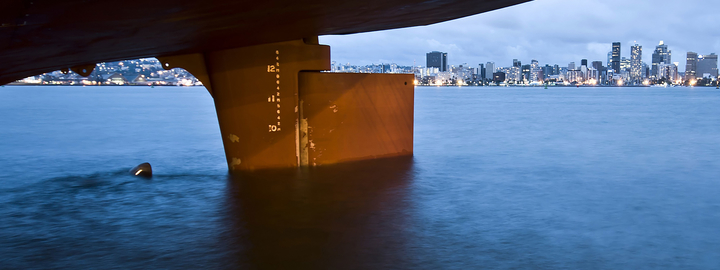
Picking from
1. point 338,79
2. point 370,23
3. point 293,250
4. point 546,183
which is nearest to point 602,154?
point 546,183

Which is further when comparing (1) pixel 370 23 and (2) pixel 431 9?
(1) pixel 370 23

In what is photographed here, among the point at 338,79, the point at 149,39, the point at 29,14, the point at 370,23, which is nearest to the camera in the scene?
the point at 29,14

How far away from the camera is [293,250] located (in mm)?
7457

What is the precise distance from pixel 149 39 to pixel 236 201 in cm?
341

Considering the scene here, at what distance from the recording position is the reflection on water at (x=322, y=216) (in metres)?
7.24

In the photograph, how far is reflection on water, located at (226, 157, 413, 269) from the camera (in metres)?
7.24

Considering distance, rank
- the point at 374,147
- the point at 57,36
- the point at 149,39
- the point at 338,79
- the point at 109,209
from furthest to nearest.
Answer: the point at 374,147 < the point at 338,79 < the point at 109,209 < the point at 149,39 < the point at 57,36

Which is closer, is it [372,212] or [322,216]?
[322,216]

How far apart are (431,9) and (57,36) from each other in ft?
18.6

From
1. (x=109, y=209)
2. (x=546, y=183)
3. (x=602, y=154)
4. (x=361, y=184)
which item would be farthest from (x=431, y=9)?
(x=602, y=154)

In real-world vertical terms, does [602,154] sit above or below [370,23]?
below

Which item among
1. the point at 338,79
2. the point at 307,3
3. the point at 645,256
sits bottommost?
the point at 645,256

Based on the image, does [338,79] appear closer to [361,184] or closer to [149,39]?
[361,184]

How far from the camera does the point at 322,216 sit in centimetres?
941
